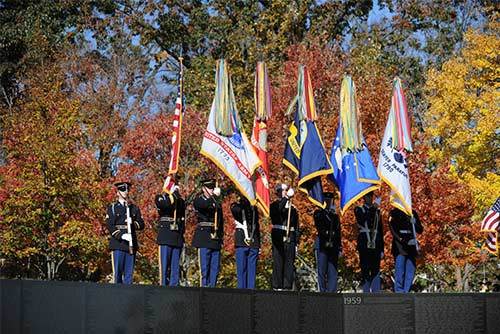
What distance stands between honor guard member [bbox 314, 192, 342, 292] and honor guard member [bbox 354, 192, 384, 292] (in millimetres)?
369

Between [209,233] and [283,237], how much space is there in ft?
3.89

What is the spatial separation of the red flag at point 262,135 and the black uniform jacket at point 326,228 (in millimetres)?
899

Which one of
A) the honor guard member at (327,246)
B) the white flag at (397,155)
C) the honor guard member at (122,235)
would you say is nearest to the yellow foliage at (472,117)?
the white flag at (397,155)

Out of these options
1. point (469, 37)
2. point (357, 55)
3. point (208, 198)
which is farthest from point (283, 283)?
point (357, 55)

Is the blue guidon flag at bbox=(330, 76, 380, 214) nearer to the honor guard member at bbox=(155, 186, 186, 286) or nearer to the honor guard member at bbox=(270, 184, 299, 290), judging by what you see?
the honor guard member at bbox=(270, 184, 299, 290)

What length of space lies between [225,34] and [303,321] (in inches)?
983

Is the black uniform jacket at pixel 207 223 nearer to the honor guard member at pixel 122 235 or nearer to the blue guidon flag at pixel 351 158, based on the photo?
the honor guard member at pixel 122 235

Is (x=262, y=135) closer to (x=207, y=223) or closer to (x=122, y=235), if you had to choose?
(x=207, y=223)

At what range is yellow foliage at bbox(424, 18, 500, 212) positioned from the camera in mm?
25359

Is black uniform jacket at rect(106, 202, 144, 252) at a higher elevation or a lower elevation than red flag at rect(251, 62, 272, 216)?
lower

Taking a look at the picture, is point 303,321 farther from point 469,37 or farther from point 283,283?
point 469,37

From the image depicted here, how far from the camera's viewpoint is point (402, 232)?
15.1 m

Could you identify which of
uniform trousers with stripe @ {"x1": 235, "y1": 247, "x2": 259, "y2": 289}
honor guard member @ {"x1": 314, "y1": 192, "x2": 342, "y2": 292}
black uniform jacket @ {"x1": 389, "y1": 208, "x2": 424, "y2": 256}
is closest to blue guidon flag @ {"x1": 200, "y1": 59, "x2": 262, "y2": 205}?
uniform trousers with stripe @ {"x1": 235, "y1": 247, "x2": 259, "y2": 289}

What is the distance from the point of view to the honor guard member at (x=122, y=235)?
13414mm
